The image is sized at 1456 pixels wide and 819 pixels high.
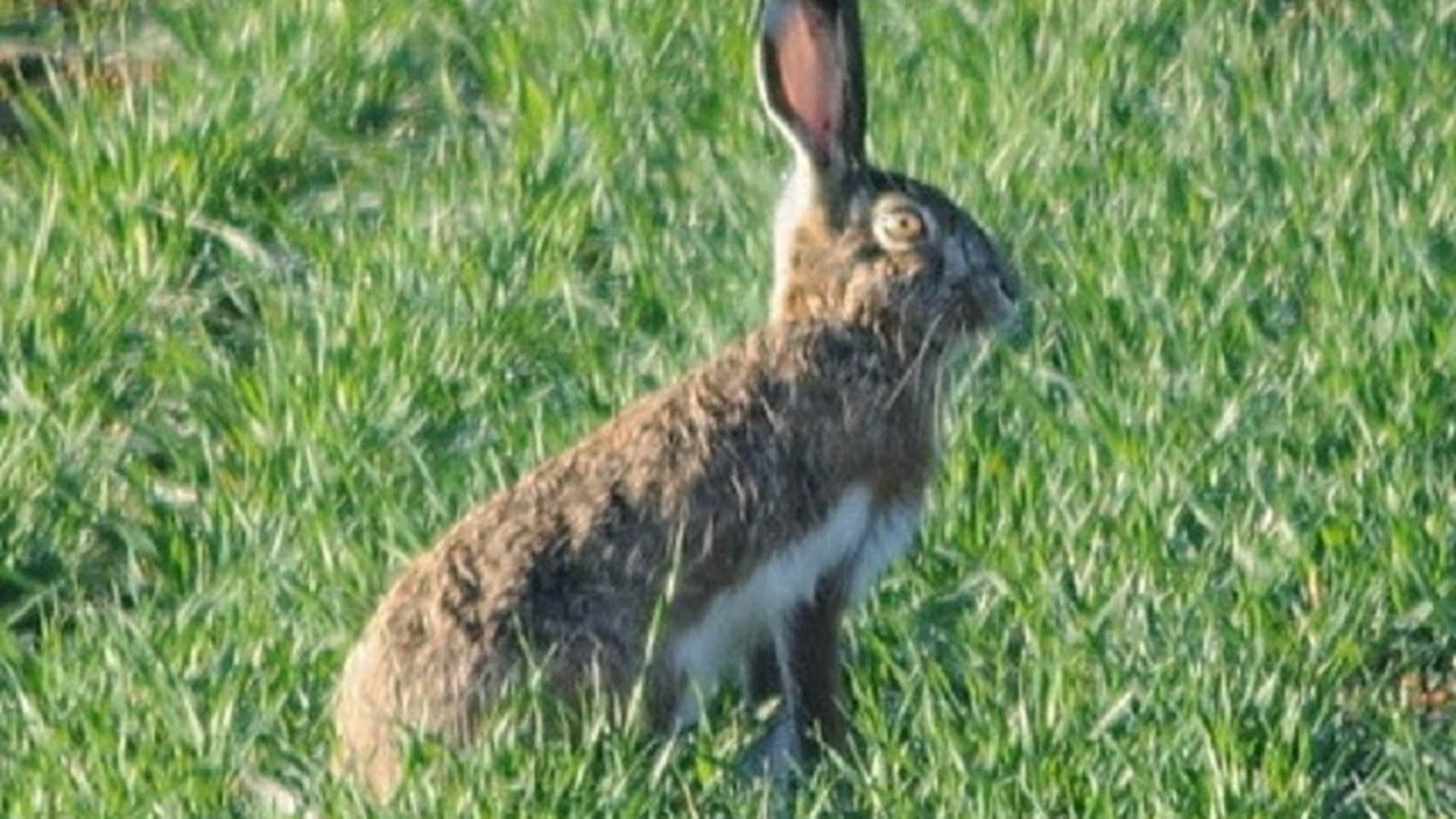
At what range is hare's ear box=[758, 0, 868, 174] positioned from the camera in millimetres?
5590

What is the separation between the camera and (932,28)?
7508mm

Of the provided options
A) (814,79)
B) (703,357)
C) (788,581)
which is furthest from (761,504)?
(703,357)

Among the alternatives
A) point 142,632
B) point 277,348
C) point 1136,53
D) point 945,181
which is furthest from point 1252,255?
point 142,632

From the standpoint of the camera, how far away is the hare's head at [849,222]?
5.52m

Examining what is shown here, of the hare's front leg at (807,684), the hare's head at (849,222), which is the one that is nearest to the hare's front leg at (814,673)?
the hare's front leg at (807,684)

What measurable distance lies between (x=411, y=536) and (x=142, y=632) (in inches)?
18.8

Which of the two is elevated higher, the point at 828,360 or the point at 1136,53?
the point at 828,360

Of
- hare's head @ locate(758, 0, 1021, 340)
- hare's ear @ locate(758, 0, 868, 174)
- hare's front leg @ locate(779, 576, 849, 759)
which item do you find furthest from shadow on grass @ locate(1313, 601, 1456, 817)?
hare's ear @ locate(758, 0, 868, 174)

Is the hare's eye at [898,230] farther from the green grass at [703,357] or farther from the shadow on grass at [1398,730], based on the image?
the shadow on grass at [1398,730]

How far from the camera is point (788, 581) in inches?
205

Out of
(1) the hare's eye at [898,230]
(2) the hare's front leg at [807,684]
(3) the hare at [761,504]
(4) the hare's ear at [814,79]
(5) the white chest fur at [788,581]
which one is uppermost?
(4) the hare's ear at [814,79]

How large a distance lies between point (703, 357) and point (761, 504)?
3.49 feet

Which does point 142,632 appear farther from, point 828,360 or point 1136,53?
point 1136,53

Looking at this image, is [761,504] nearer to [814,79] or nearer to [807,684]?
[807,684]
